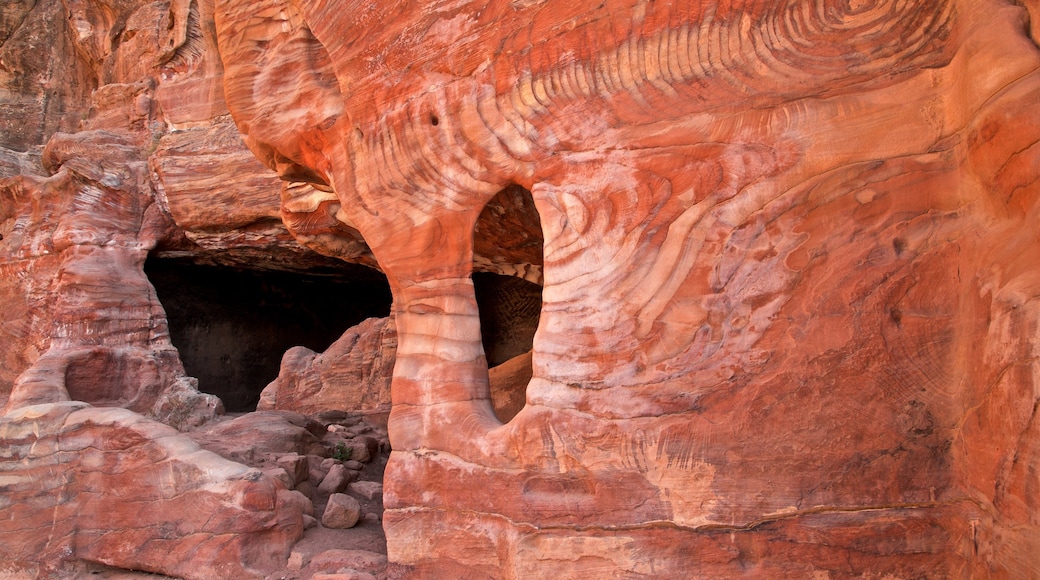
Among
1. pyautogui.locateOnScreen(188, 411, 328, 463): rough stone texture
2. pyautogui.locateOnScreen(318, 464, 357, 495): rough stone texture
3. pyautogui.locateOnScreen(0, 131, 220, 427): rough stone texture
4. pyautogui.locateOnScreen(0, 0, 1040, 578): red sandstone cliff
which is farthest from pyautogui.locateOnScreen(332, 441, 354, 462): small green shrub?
pyautogui.locateOnScreen(0, 131, 220, 427): rough stone texture

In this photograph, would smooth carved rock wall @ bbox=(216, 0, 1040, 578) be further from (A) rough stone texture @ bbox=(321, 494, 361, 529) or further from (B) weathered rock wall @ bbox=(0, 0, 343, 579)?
(B) weathered rock wall @ bbox=(0, 0, 343, 579)

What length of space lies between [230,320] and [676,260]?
7898 mm

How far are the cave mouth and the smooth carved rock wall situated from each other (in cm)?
570

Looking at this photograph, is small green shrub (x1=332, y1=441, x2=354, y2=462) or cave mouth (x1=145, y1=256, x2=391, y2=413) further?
cave mouth (x1=145, y1=256, x2=391, y2=413)

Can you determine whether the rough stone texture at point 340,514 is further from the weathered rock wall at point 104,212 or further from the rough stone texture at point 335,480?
the weathered rock wall at point 104,212

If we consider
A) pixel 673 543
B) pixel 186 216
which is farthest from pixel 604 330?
pixel 186 216

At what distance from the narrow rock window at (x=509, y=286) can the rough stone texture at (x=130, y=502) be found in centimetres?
168

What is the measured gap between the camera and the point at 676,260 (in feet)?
8.56

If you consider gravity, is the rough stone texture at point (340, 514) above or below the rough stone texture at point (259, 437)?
below

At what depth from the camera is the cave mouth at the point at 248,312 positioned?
8.62 meters

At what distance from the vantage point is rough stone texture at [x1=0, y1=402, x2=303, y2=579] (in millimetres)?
3529

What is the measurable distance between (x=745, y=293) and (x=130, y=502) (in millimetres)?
3353

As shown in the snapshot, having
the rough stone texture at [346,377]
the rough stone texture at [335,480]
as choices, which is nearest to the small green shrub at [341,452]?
the rough stone texture at [335,480]

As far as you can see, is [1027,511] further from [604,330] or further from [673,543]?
[604,330]
